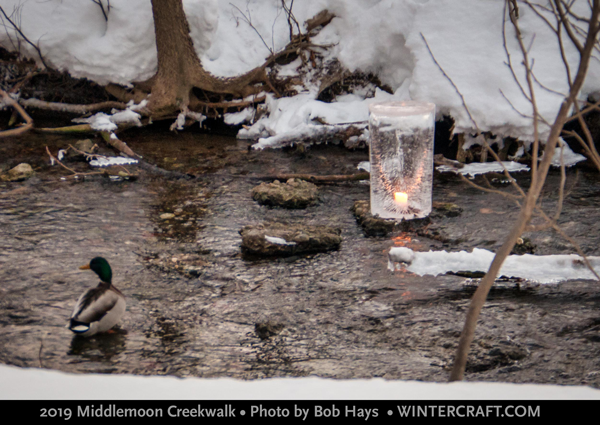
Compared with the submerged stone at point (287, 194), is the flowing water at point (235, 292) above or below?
below

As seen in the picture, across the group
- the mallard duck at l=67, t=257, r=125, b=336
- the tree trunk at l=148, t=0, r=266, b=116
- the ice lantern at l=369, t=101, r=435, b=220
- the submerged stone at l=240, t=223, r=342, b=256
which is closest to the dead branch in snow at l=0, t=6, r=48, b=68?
the tree trunk at l=148, t=0, r=266, b=116

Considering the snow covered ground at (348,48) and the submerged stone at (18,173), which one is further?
the snow covered ground at (348,48)

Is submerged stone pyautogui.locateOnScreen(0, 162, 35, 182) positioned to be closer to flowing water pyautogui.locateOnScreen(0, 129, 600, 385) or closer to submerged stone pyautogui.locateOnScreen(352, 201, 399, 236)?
flowing water pyautogui.locateOnScreen(0, 129, 600, 385)

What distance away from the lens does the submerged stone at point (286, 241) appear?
5340 millimetres

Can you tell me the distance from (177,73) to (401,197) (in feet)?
17.9

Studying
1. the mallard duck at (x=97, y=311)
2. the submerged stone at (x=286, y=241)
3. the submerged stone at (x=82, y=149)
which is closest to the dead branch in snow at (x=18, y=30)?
the submerged stone at (x=82, y=149)

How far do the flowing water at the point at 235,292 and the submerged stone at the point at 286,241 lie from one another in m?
0.12

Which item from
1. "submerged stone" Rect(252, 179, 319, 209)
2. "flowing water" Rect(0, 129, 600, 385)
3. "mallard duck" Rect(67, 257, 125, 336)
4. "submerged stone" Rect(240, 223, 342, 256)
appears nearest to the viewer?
"flowing water" Rect(0, 129, 600, 385)

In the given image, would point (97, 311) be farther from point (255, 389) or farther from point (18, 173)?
point (18, 173)

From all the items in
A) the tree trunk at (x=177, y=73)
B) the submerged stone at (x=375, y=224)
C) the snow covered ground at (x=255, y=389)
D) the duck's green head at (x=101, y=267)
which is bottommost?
the snow covered ground at (x=255, y=389)

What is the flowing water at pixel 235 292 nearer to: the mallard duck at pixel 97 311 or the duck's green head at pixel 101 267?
the mallard duck at pixel 97 311

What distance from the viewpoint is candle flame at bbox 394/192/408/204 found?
19.8 ft

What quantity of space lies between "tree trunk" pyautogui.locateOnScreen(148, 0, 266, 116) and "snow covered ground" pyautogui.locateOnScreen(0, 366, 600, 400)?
756 cm
